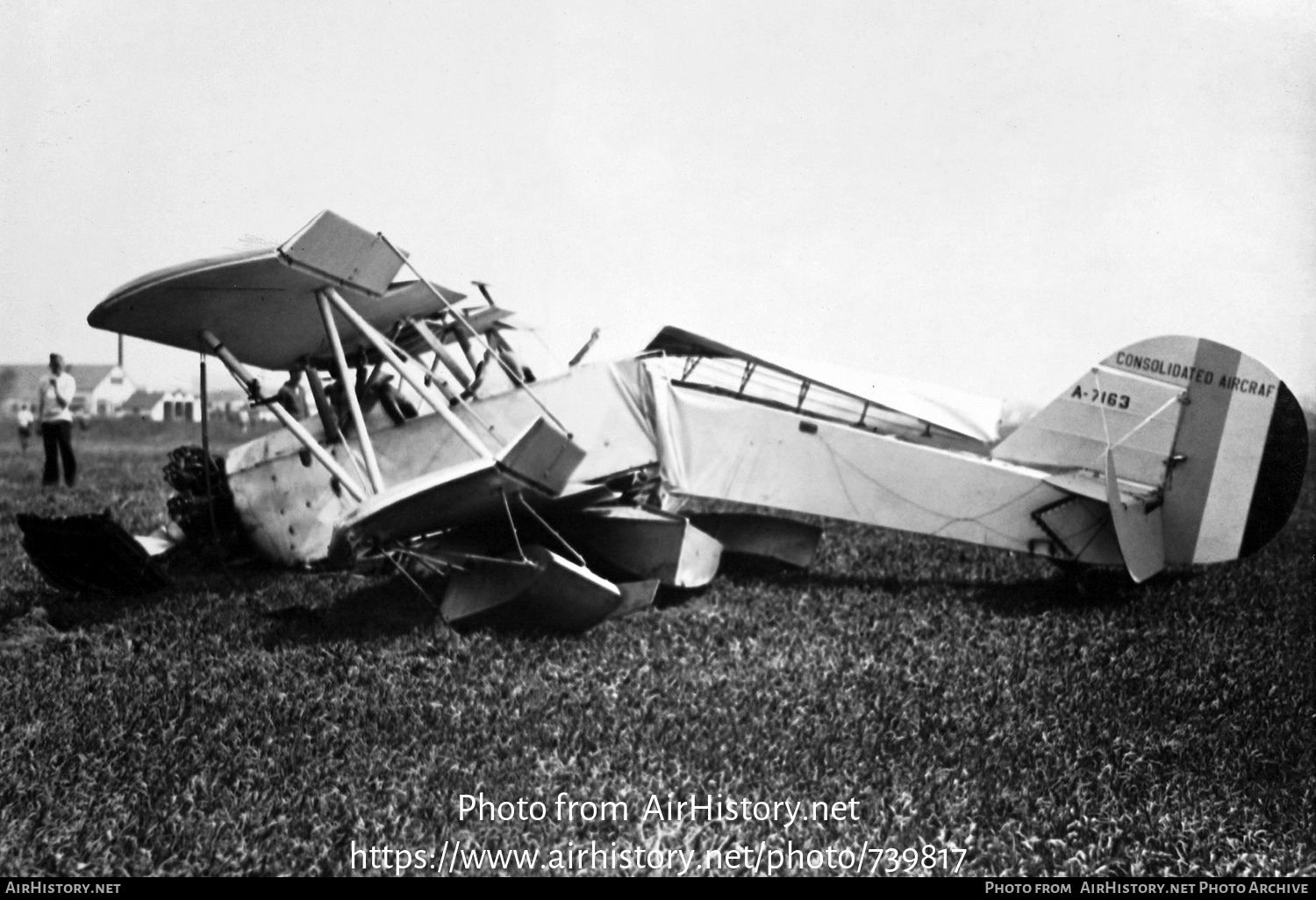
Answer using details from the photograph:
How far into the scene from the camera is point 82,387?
8250 mm

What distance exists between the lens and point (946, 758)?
10.8ft

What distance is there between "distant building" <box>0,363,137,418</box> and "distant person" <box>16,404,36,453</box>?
36 centimetres

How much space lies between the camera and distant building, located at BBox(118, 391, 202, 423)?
8648 mm

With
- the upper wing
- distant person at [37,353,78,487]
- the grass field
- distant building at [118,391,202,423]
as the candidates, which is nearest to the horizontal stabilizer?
the upper wing

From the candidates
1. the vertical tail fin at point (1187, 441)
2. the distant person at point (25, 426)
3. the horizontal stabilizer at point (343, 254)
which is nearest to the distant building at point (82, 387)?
the distant person at point (25, 426)

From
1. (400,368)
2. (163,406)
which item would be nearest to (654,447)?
(400,368)

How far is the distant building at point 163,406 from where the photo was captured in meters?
8.65

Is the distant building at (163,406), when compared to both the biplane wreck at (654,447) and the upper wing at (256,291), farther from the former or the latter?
the biplane wreck at (654,447)

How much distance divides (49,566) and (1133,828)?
5.34 metres

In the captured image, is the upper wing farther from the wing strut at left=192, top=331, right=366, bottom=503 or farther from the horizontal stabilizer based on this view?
the wing strut at left=192, top=331, right=366, bottom=503

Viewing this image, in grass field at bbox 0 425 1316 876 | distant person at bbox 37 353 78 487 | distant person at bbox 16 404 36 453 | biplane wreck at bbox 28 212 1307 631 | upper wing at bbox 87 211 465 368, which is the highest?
upper wing at bbox 87 211 465 368

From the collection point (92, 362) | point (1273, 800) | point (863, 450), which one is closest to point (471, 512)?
point (863, 450)

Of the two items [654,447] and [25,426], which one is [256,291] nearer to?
[654,447]

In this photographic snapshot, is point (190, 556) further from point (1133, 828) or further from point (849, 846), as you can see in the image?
point (1133, 828)
